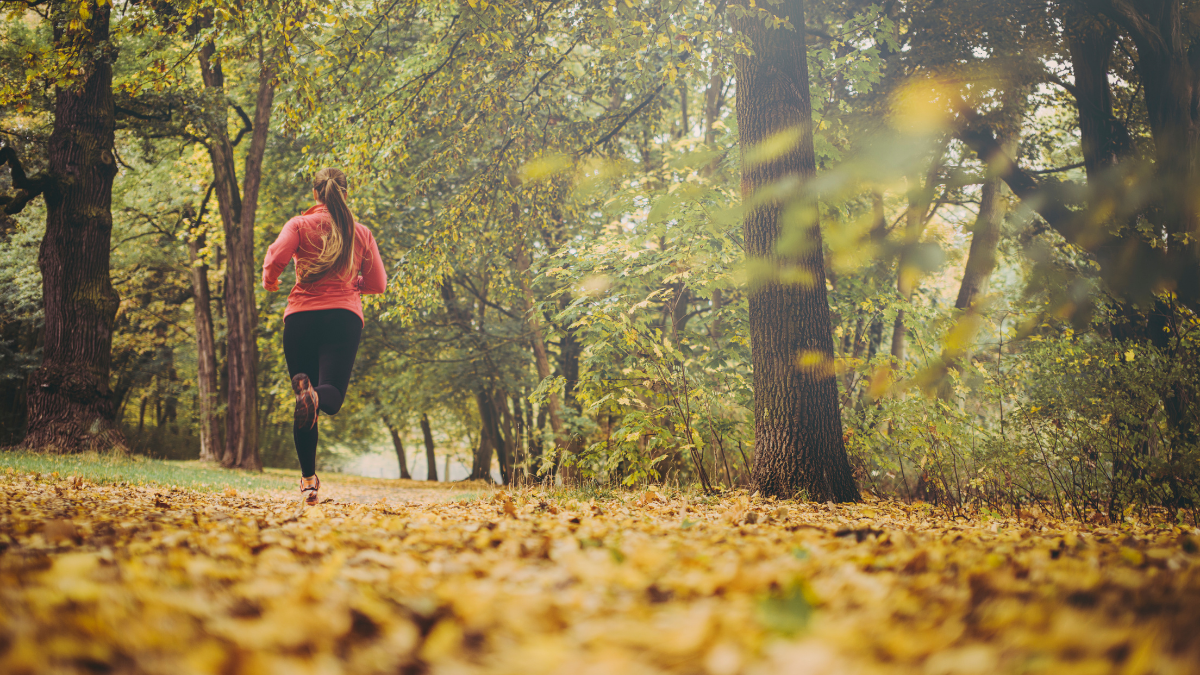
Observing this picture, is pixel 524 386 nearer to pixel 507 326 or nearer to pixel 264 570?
pixel 507 326

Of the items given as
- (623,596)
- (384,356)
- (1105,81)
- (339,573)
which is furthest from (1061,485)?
(384,356)

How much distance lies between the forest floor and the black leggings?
5.47ft

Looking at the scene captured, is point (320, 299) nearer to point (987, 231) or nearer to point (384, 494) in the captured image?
point (384, 494)

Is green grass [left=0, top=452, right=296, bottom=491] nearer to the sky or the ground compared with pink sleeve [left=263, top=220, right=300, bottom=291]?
nearer to the ground

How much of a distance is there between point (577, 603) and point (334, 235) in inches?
134

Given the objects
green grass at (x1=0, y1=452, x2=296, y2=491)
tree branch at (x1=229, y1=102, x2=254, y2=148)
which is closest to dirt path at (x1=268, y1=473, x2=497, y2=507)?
green grass at (x1=0, y1=452, x2=296, y2=491)

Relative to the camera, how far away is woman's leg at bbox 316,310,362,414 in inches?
150

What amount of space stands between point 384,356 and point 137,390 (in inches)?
568

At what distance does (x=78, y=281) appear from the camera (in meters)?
7.68

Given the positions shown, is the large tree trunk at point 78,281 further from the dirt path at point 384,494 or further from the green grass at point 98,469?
the dirt path at point 384,494

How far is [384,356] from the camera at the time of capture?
1516cm

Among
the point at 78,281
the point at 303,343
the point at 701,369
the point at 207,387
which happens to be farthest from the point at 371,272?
the point at 207,387

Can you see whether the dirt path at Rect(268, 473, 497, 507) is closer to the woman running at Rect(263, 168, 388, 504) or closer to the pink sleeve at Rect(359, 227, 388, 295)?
the woman running at Rect(263, 168, 388, 504)

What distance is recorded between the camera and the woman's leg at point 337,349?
150 inches
